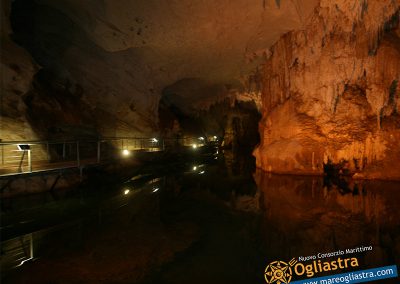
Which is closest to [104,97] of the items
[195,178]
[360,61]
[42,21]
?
[42,21]

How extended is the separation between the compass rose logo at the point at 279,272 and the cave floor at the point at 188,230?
0.39 ft

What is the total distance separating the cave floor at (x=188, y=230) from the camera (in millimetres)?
3625

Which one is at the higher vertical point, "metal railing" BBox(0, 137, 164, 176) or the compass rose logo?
"metal railing" BBox(0, 137, 164, 176)

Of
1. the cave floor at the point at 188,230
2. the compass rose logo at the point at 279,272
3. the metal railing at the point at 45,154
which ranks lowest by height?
the compass rose logo at the point at 279,272

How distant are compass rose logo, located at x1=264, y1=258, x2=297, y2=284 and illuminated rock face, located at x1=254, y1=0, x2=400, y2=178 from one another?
24.4ft

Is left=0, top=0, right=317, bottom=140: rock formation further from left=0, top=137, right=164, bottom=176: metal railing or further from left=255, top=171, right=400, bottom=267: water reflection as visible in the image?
left=255, top=171, right=400, bottom=267: water reflection

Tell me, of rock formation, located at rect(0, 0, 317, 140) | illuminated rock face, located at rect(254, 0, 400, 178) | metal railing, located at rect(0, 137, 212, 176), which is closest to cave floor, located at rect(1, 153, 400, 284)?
metal railing, located at rect(0, 137, 212, 176)

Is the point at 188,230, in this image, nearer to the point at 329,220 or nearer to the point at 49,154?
the point at 329,220

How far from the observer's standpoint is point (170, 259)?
3.91m

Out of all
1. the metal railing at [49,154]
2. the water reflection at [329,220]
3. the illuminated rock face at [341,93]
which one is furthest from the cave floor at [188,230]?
the illuminated rock face at [341,93]

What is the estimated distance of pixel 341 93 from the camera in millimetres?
10148

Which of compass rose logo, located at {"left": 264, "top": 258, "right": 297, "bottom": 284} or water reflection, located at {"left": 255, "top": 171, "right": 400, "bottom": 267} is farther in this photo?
water reflection, located at {"left": 255, "top": 171, "right": 400, "bottom": 267}

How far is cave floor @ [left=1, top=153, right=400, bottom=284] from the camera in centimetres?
362

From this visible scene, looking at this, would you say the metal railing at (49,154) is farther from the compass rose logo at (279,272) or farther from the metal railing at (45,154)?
the compass rose logo at (279,272)
